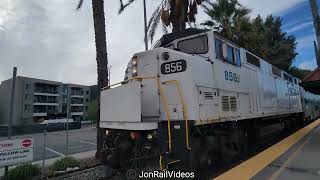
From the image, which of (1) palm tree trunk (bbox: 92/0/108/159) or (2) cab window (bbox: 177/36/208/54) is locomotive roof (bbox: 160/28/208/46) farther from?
(1) palm tree trunk (bbox: 92/0/108/159)

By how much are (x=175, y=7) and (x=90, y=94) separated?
3139 inches

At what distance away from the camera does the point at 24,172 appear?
7910 mm

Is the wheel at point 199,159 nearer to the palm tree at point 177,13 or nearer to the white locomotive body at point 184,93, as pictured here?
the white locomotive body at point 184,93

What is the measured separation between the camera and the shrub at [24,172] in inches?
305

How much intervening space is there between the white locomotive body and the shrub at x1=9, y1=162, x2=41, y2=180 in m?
2.78

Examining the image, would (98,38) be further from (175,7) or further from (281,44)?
(281,44)

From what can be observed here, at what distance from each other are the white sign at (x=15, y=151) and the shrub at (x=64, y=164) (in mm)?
1030

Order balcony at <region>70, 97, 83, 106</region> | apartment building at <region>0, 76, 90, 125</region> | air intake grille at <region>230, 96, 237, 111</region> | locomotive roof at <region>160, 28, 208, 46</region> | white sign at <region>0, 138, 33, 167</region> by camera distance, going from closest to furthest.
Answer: white sign at <region>0, 138, 33, 167</region> < locomotive roof at <region>160, 28, 208, 46</region> < air intake grille at <region>230, 96, 237, 111</region> < apartment building at <region>0, 76, 90, 125</region> < balcony at <region>70, 97, 83, 106</region>

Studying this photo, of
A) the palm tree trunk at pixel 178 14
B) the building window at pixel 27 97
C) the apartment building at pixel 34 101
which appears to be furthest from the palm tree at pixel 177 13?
the building window at pixel 27 97

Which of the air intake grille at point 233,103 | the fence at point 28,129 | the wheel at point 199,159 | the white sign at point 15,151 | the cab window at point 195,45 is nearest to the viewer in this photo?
the wheel at point 199,159

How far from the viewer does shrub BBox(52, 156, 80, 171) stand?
8.80 m

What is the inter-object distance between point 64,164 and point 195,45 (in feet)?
17.5

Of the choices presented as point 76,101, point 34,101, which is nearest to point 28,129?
point 34,101

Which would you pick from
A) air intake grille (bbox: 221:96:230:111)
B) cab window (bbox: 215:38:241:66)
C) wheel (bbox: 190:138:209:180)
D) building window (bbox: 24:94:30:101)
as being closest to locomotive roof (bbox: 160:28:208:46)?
cab window (bbox: 215:38:241:66)
